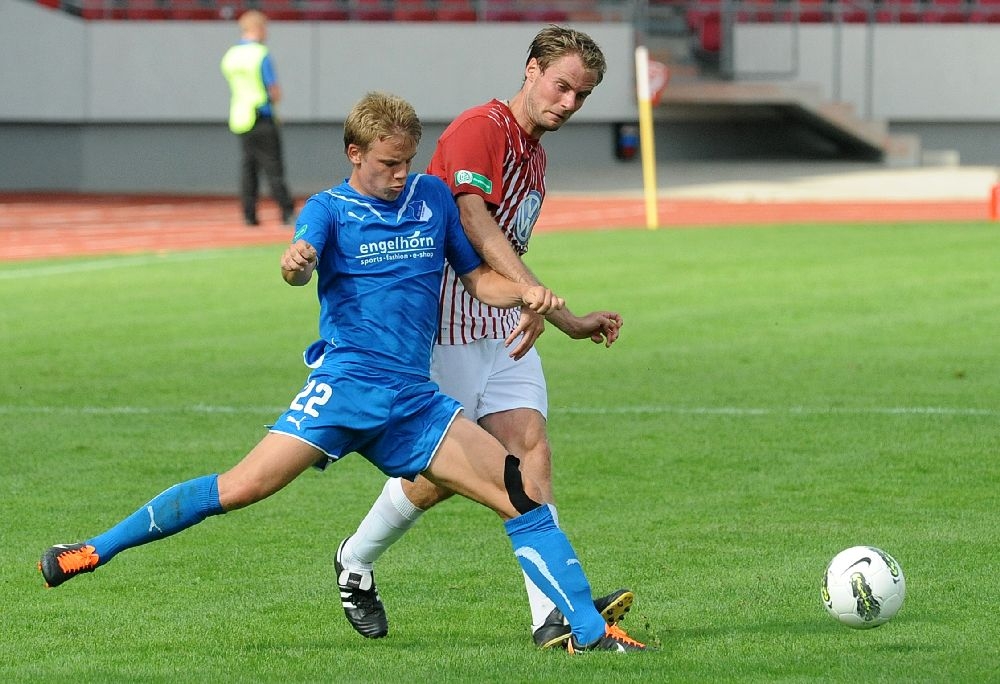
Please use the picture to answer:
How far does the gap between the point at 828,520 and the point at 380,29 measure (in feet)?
83.1

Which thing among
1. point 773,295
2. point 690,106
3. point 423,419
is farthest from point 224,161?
point 423,419

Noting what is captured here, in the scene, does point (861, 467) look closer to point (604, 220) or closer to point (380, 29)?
point (604, 220)

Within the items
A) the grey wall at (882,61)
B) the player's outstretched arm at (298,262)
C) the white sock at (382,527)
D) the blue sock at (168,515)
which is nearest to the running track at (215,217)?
the grey wall at (882,61)

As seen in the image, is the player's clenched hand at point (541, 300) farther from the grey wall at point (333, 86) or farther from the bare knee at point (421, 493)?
the grey wall at point (333, 86)

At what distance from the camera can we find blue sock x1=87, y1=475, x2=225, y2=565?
525cm

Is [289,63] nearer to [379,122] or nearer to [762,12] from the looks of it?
[762,12]

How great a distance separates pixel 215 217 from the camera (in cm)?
2503

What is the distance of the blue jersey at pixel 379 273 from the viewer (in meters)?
5.27

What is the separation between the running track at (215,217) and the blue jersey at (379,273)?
14.5 meters

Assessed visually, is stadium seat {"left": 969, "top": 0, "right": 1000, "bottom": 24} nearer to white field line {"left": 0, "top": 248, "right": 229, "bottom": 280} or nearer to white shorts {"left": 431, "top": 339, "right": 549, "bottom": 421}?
white field line {"left": 0, "top": 248, "right": 229, "bottom": 280}

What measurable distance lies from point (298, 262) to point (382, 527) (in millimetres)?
1173

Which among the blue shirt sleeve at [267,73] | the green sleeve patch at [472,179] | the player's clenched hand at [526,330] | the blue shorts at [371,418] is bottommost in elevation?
the blue shorts at [371,418]

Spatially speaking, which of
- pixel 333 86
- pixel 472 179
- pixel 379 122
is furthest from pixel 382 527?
pixel 333 86

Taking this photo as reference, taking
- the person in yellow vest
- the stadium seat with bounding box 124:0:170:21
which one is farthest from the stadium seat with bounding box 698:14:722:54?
the person in yellow vest
